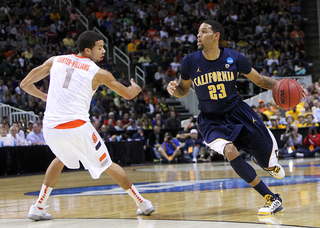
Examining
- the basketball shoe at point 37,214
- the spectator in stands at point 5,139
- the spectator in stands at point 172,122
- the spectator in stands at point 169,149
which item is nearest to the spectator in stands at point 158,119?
the spectator in stands at point 172,122

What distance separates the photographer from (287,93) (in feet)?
16.3

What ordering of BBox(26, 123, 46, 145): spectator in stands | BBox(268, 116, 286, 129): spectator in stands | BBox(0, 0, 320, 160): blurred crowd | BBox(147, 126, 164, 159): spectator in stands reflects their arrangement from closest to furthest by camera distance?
BBox(26, 123, 46, 145): spectator in stands
BBox(268, 116, 286, 129): spectator in stands
BBox(147, 126, 164, 159): spectator in stands
BBox(0, 0, 320, 160): blurred crowd

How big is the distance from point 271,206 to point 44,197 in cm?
Answer: 228

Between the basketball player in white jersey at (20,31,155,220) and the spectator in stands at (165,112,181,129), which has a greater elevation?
the basketball player in white jersey at (20,31,155,220)

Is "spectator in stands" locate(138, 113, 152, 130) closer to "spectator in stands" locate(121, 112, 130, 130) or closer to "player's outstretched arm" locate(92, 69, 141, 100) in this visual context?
"spectator in stands" locate(121, 112, 130, 130)

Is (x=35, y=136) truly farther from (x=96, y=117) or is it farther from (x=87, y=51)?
(x=87, y=51)

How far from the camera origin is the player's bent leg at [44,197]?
457 centimetres

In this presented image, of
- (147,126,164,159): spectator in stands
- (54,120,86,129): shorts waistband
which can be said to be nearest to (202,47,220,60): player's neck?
(54,120,86,129): shorts waistband

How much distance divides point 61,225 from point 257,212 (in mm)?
Answer: 1898

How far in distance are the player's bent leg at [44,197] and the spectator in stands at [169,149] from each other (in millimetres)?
10906

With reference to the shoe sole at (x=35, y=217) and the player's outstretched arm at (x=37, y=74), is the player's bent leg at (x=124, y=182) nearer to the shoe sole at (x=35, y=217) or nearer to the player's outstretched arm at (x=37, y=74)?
the shoe sole at (x=35, y=217)

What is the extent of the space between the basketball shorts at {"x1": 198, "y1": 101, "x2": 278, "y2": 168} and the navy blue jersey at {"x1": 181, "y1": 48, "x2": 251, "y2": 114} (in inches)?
4.2

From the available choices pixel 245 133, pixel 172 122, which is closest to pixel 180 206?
pixel 245 133

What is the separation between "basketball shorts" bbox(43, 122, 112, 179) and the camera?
14.2 ft
